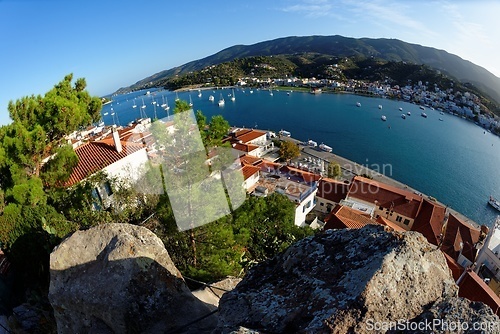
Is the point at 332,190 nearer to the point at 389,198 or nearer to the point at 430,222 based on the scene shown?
the point at 389,198

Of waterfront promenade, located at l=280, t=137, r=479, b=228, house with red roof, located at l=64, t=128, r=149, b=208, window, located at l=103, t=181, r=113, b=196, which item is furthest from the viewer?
waterfront promenade, located at l=280, t=137, r=479, b=228

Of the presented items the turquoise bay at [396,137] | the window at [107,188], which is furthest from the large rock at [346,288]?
the turquoise bay at [396,137]

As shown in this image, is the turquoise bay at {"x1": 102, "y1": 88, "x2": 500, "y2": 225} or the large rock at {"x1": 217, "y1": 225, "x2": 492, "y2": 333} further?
the turquoise bay at {"x1": 102, "y1": 88, "x2": 500, "y2": 225}

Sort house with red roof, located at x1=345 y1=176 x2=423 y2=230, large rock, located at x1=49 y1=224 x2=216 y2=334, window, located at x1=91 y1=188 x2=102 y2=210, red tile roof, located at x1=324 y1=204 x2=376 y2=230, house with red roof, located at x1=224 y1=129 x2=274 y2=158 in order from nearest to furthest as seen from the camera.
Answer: large rock, located at x1=49 y1=224 x2=216 y2=334
window, located at x1=91 y1=188 x2=102 y2=210
red tile roof, located at x1=324 y1=204 x2=376 y2=230
house with red roof, located at x1=345 y1=176 x2=423 y2=230
house with red roof, located at x1=224 y1=129 x2=274 y2=158

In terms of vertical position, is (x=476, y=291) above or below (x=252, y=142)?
below

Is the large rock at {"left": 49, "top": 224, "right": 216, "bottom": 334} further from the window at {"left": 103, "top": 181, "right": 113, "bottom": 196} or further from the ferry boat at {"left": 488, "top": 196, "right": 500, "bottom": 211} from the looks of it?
the ferry boat at {"left": 488, "top": 196, "right": 500, "bottom": 211}

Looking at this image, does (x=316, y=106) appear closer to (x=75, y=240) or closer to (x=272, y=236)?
(x=272, y=236)

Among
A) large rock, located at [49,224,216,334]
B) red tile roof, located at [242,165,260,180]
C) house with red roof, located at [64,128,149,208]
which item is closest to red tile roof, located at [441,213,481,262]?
red tile roof, located at [242,165,260,180]

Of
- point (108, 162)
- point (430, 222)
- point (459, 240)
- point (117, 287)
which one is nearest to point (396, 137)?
point (430, 222)
